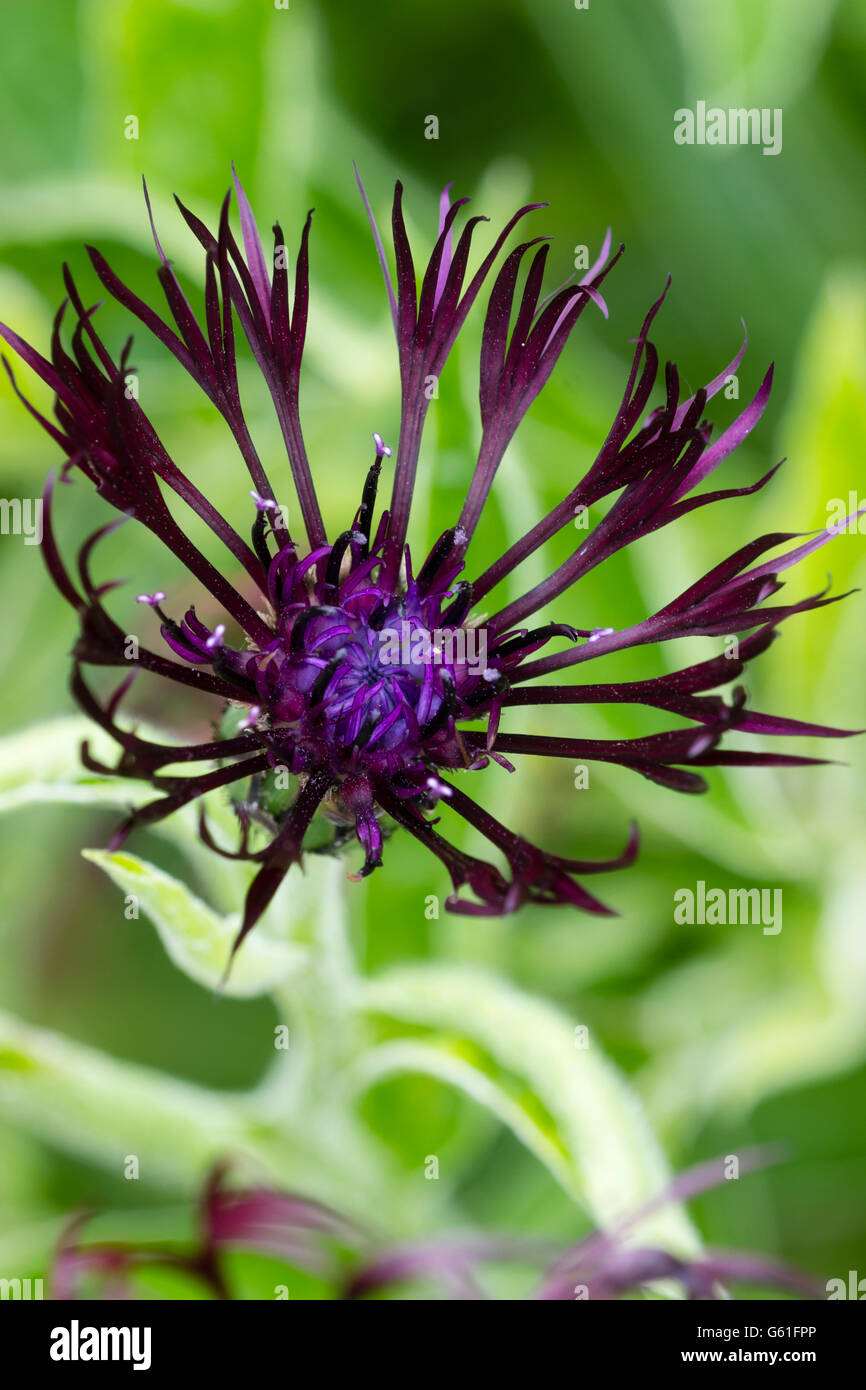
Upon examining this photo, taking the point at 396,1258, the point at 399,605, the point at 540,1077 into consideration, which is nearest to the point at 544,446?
the point at 399,605

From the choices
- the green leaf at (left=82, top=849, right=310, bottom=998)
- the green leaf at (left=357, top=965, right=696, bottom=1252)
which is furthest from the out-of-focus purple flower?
the green leaf at (left=82, top=849, right=310, bottom=998)

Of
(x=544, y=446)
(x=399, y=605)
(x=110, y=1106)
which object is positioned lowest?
(x=110, y=1106)

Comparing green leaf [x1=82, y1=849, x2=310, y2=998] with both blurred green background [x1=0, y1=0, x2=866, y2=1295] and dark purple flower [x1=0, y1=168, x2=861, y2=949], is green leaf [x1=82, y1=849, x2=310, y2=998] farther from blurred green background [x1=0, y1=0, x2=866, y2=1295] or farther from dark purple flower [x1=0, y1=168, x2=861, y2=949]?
blurred green background [x1=0, y1=0, x2=866, y2=1295]

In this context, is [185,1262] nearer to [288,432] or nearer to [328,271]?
[288,432]

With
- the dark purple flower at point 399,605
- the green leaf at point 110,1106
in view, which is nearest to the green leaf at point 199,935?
the dark purple flower at point 399,605

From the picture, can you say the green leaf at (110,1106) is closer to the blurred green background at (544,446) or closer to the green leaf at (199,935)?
the blurred green background at (544,446)

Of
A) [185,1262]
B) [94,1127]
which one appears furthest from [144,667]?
[94,1127]

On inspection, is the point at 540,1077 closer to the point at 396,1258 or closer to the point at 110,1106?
the point at 396,1258
